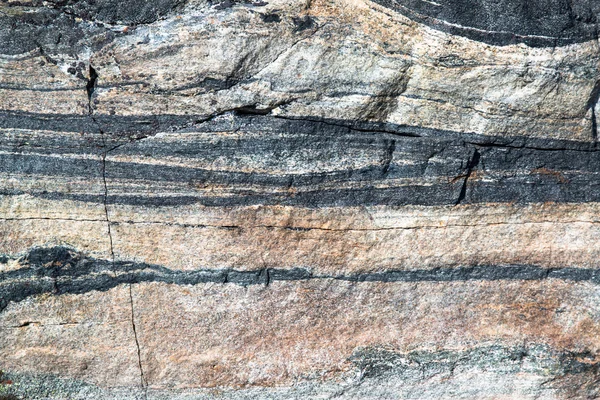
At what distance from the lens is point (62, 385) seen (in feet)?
9.76

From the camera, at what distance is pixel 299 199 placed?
2.75 m

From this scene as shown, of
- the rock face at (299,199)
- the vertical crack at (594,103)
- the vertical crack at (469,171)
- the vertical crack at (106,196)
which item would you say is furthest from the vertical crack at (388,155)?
the vertical crack at (106,196)

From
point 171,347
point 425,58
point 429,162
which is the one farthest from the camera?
point 171,347

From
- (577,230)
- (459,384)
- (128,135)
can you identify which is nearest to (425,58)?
(577,230)

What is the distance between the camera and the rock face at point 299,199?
2523 millimetres

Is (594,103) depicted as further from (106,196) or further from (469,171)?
(106,196)

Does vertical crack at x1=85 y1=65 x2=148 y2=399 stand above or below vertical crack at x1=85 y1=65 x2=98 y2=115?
below

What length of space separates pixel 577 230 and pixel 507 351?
2.40 ft

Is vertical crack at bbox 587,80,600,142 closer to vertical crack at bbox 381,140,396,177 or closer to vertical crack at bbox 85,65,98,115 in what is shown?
vertical crack at bbox 381,140,396,177

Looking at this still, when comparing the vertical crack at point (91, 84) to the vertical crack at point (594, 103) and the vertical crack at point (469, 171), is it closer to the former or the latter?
the vertical crack at point (469, 171)

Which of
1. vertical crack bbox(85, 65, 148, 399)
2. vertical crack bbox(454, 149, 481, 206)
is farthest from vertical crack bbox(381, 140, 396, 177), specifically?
vertical crack bbox(85, 65, 148, 399)

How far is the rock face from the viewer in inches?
99.3

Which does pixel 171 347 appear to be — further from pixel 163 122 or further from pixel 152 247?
pixel 163 122

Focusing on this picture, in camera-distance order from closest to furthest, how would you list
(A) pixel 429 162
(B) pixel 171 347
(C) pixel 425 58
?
1. (C) pixel 425 58
2. (A) pixel 429 162
3. (B) pixel 171 347
